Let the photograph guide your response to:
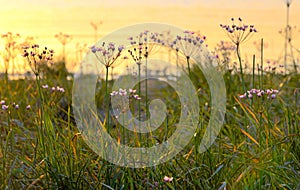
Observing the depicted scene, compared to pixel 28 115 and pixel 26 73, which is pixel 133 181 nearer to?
pixel 28 115

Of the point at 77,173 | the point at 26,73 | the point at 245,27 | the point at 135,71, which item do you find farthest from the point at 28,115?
the point at 245,27

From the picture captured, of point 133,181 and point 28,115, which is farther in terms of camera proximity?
point 28,115

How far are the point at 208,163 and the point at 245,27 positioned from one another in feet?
2.56

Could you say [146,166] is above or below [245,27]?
below

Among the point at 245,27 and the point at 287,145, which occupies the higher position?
the point at 245,27

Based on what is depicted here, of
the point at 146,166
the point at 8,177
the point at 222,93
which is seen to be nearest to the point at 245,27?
the point at 146,166

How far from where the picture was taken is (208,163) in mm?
3057

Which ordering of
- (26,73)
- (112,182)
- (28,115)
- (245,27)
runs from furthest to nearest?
(26,73) → (28,115) → (245,27) → (112,182)

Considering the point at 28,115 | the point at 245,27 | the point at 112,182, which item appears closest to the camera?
the point at 112,182

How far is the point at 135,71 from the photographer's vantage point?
351 cm

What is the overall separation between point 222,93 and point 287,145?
7.27 feet

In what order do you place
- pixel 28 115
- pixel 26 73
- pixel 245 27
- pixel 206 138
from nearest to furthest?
pixel 245 27 < pixel 206 138 < pixel 28 115 < pixel 26 73

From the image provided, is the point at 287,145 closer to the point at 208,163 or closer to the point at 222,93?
the point at 208,163

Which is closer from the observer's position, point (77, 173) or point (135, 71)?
point (77, 173)
